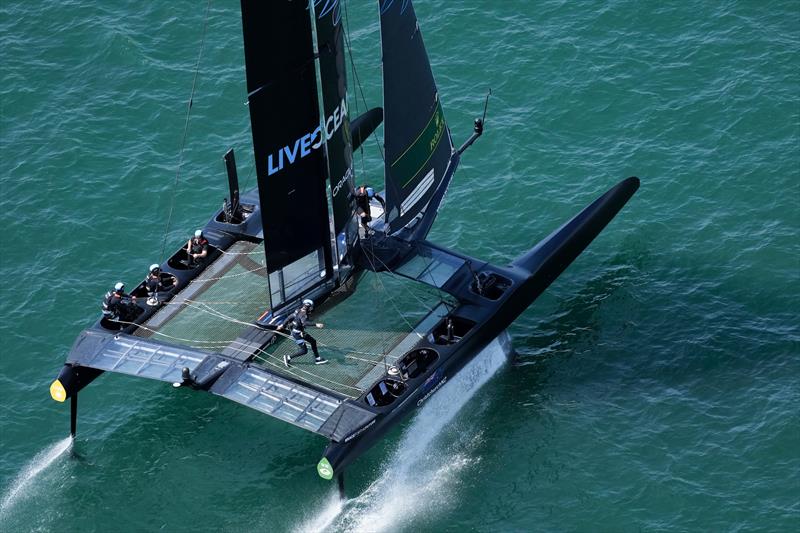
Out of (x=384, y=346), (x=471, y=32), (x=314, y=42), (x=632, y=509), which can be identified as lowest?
(x=632, y=509)

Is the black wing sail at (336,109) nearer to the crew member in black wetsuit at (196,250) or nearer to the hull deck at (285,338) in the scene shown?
the hull deck at (285,338)

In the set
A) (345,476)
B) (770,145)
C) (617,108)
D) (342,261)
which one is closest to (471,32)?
(617,108)

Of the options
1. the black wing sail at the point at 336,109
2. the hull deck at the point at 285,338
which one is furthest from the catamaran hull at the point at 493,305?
the black wing sail at the point at 336,109

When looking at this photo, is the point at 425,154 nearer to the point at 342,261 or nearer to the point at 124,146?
the point at 342,261

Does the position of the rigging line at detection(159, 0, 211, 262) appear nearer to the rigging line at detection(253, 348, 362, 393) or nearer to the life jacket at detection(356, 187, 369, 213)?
the life jacket at detection(356, 187, 369, 213)

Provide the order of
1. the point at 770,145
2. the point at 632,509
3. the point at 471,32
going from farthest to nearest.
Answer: the point at 471,32
the point at 770,145
the point at 632,509

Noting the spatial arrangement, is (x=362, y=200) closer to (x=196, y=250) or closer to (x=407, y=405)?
(x=196, y=250)

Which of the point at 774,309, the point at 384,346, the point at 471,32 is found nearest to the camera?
the point at 384,346
